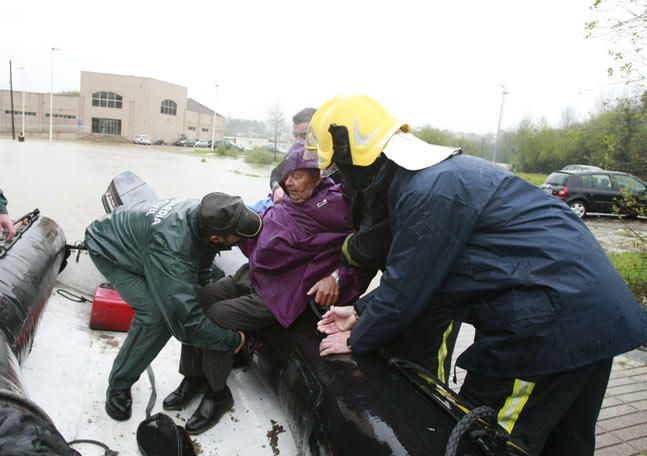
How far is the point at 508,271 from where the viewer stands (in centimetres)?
157

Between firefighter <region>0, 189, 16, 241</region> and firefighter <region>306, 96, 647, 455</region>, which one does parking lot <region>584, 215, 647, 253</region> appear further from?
firefighter <region>0, 189, 16, 241</region>

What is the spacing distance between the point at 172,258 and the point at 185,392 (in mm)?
758

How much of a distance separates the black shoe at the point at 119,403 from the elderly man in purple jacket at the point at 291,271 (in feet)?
0.61

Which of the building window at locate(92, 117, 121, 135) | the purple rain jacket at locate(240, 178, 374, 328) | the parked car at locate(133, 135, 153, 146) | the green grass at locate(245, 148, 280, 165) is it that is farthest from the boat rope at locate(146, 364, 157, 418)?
the building window at locate(92, 117, 121, 135)

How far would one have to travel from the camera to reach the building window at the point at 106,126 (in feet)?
182

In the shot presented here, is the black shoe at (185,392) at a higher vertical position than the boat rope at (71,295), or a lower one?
lower

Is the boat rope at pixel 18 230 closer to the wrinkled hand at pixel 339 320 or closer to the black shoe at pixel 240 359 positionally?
the black shoe at pixel 240 359

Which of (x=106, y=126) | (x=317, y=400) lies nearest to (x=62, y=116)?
(x=106, y=126)

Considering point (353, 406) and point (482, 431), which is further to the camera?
point (353, 406)

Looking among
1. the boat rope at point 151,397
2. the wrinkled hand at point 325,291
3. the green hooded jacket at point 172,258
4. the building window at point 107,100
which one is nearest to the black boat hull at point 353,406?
the wrinkled hand at point 325,291

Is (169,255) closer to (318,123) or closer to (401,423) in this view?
(318,123)

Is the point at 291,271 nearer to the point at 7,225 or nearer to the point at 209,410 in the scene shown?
the point at 209,410

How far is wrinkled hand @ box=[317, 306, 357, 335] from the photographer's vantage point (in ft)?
7.09

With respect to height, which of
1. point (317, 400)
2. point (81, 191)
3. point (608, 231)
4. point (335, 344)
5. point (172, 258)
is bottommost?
point (81, 191)
